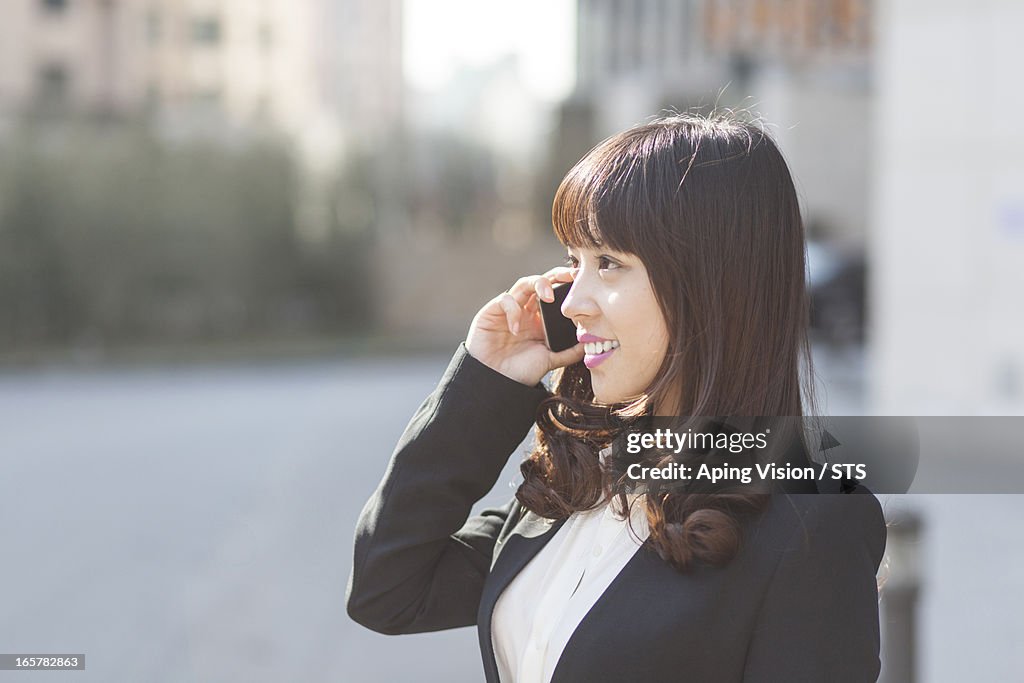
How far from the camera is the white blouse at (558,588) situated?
1.56 m

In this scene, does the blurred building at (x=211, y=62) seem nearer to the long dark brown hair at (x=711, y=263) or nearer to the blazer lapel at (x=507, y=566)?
the blazer lapel at (x=507, y=566)

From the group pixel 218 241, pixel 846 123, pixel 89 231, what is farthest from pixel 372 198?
pixel 846 123

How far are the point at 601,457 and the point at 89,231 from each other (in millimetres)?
20678

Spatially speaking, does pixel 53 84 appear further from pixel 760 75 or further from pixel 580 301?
pixel 580 301

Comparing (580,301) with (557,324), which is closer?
(580,301)

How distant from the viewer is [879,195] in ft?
27.0

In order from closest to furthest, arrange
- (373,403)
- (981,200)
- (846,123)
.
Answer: (981,200) < (373,403) < (846,123)

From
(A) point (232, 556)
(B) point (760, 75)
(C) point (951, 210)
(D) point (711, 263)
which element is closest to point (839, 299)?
(B) point (760, 75)

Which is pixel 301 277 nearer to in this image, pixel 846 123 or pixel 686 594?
pixel 846 123

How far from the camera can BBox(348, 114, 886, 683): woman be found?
1.43m

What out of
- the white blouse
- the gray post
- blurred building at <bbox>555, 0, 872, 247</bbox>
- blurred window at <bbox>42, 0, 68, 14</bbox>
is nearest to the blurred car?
blurred building at <bbox>555, 0, 872, 247</bbox>

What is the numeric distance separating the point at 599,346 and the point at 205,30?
33.1 m

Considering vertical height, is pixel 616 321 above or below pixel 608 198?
below

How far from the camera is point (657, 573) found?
→ 1.50 m
